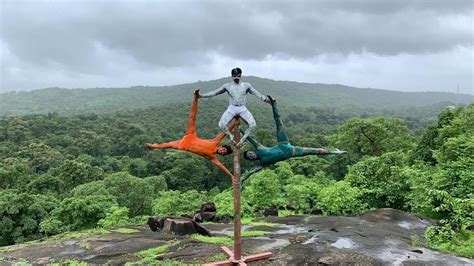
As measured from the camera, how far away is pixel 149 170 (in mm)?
55250

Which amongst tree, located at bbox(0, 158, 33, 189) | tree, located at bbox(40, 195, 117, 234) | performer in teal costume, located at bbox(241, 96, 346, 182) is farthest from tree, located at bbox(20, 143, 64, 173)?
performer in teal costume, located at bbox(241, 96, 346, 182)

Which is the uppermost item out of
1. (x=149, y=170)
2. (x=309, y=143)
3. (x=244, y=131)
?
(x=244, y=131)

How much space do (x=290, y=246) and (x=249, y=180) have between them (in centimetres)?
2128

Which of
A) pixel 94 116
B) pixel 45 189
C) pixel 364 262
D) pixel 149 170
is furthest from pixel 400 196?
pixel 94 116

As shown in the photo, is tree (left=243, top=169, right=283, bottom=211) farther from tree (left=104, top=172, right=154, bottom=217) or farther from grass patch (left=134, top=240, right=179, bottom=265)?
tree (left=104, top=172, right=154, bottom=217)

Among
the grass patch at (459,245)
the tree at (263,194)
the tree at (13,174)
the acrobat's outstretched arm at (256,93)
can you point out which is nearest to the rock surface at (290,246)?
the grass patch at (459,245)

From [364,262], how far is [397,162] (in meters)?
15.4

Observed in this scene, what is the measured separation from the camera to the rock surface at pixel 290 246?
35.2 ft

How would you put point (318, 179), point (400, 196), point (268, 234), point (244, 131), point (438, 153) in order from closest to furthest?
point (244, 131) < point (268, 234) < point (400, 196) < point (438, 153) < point (318, 179)

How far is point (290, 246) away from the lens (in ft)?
39.0

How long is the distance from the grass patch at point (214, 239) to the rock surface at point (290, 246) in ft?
1.05

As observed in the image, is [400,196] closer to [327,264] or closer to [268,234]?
[268,234]

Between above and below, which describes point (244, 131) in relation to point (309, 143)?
above

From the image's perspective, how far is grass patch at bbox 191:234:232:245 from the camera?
12842 millimetres
